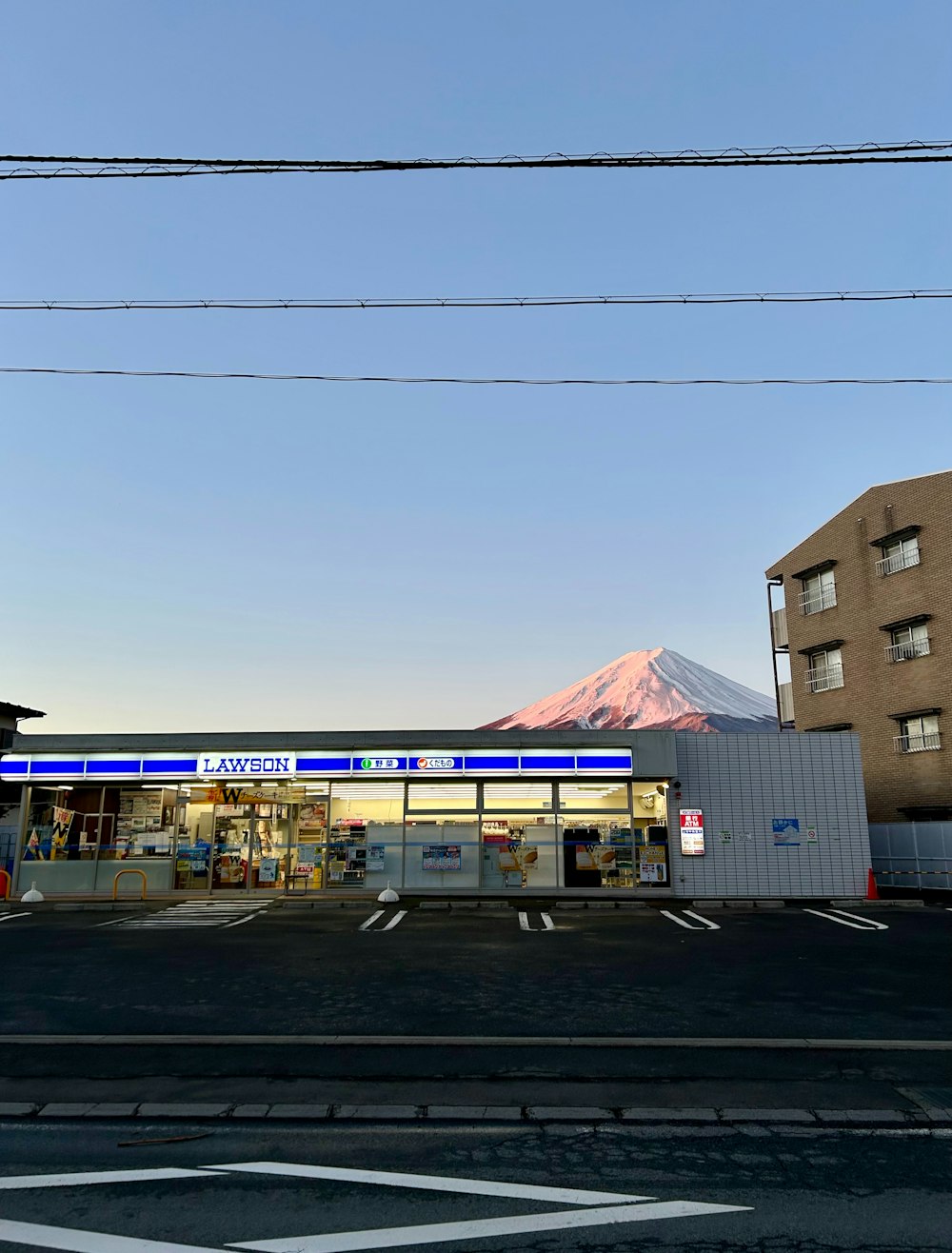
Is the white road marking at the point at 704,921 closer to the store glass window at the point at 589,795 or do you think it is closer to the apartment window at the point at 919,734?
the store glass window at the point at 589,795

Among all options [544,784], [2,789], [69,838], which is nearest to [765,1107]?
[544,784]

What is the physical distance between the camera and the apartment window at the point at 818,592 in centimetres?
3891

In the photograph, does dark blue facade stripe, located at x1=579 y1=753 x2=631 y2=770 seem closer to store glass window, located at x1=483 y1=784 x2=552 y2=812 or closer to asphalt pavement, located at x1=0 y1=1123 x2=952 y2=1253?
store glass window, located at x1=483 y1=784 x2=552 y2=812

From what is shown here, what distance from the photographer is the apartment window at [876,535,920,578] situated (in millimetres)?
34562

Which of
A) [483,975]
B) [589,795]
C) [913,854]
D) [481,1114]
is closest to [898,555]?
[913,854]

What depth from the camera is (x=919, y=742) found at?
34.2 meters

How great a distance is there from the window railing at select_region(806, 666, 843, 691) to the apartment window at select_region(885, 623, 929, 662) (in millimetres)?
Answer: 3019

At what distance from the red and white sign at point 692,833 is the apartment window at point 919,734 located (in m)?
13.4

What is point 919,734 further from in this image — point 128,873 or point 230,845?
point 128,873

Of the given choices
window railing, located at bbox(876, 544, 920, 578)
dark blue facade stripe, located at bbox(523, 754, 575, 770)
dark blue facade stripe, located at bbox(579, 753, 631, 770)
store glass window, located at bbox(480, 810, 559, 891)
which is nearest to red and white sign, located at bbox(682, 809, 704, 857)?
dark blue facade stripe, located at bbox(579, 753, 631, 770)

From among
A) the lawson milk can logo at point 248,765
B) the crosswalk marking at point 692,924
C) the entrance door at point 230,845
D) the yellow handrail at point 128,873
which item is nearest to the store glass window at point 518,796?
the crosswalk marking at point 692,924

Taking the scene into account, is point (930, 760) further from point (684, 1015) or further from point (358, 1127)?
point (358, 1127)

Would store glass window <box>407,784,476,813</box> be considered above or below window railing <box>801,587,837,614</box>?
below

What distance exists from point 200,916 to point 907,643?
27.9 m
